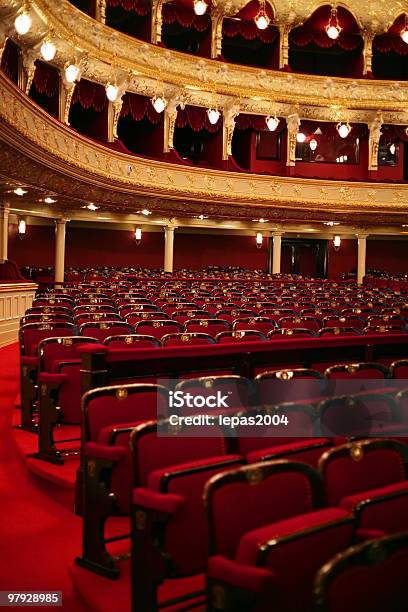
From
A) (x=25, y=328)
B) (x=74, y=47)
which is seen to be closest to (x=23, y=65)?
(x=74, y=47)

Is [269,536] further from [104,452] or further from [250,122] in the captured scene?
[250,122]

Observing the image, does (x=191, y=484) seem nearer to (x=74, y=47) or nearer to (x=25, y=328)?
(x=25, y=328)

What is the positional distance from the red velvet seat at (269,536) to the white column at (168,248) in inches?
894

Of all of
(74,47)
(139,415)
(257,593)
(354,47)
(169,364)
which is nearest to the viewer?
(257,593)

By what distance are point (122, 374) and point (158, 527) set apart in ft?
6.01

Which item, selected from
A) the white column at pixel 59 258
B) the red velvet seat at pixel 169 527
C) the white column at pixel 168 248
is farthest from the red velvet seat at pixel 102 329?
the white column at pixel 168 248

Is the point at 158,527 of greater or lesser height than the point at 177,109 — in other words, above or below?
below

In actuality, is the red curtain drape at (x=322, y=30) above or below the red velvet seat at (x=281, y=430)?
above

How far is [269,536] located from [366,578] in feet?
1.06

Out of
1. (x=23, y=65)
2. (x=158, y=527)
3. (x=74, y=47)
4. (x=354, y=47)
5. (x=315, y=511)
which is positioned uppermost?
(x=354, y=47)

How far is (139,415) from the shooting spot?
3.68 m

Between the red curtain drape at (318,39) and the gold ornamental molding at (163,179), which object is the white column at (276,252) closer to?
the gold ornamental molding at (163,179)

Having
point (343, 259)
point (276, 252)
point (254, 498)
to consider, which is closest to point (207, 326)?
point (254, 498)

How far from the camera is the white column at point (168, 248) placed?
82.2 feet
